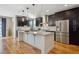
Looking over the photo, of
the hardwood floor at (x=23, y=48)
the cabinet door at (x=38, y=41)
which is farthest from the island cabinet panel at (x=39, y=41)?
the hardwood floor at (x=23, y=48)

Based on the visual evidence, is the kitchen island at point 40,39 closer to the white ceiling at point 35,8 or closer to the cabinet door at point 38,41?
the cabinet door at point 38,41

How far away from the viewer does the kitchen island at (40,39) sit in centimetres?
311

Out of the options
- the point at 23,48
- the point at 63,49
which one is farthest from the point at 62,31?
the point at 23,48

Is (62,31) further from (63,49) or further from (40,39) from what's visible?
(40,39)

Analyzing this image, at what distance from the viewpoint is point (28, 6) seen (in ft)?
9.97

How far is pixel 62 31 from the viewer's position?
132 inches

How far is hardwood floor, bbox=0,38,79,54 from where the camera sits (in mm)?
3047

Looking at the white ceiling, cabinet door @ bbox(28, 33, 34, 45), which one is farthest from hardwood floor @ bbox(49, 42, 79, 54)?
the white ceiling

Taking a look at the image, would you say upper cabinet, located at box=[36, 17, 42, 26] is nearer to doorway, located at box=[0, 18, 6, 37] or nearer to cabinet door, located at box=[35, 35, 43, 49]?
cabinet door, located at box=[35, 35, 43, 49]

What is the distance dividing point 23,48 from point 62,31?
44.3 inches

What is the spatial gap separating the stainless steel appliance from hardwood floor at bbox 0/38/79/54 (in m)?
0.17
